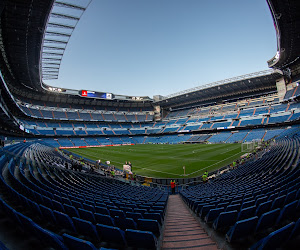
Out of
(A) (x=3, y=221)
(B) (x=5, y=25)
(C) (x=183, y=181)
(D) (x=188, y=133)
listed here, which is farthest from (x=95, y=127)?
(A) (x=3, y=221)

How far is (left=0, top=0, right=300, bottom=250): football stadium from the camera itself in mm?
3347

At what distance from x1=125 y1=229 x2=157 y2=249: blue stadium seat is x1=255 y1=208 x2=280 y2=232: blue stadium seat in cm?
192

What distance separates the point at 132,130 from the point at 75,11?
61.3m

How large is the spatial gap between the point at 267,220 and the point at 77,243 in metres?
3.28

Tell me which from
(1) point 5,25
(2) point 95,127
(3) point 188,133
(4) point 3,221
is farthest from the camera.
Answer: (2) point 95,127

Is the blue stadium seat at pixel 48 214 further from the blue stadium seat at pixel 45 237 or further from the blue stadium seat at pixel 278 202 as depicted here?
the blue stadium seat at pixel 278 202

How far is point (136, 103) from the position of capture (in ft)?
286

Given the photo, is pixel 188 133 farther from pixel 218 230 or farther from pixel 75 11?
pixel 218 230

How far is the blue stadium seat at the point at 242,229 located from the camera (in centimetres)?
298

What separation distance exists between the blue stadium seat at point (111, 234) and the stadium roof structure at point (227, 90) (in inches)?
2308

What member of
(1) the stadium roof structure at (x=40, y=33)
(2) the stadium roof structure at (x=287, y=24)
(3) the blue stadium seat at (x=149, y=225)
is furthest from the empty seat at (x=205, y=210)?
(2) the stadium roof structure at (x=287, y=24)

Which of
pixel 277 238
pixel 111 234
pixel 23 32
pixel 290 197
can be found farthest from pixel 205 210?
pixel 23 32

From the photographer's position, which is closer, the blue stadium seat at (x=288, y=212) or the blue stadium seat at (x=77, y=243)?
the blue stadium seat at (x=77, y=243)

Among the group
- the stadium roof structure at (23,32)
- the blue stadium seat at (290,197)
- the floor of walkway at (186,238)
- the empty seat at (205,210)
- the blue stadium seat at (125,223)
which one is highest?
the stadium roof structure at (23,32)
